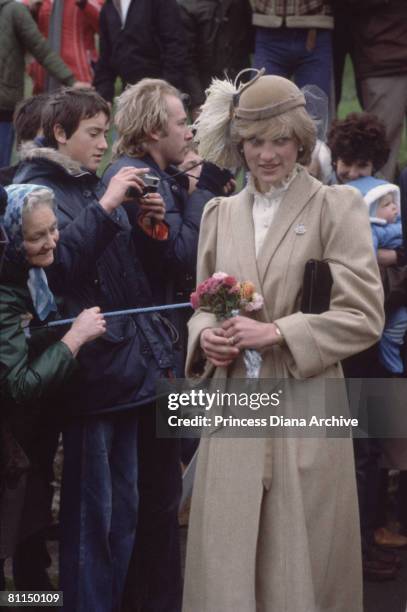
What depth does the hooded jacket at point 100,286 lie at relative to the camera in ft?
15.7

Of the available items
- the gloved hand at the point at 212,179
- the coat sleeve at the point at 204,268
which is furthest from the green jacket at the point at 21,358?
the gloved hand at the point at 212,179

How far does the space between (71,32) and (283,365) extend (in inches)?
204

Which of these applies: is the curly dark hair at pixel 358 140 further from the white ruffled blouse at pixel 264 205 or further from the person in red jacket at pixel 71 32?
the person in red jacket at pixel 71 32

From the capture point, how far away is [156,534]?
5289mm

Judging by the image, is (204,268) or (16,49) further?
(16,49)

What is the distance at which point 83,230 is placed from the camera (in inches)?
188

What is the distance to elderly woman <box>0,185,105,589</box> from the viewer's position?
176 inches

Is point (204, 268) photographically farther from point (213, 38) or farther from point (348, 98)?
point (348, 98)

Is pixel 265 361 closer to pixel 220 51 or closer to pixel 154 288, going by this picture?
pixel 154 288

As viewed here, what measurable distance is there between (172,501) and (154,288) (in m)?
0.85

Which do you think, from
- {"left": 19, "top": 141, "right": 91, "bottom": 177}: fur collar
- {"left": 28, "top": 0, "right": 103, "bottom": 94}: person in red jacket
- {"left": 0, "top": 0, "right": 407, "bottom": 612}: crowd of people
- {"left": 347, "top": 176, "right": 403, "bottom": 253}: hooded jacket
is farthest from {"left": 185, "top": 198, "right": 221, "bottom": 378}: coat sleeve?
{"left": 28, "top": 0, "right": 103, "bottom": 94}: person in red jacket

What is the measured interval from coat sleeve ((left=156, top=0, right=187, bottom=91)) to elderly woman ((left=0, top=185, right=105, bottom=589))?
3715 millimetres

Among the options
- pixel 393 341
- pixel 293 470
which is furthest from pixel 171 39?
pixel 293 470

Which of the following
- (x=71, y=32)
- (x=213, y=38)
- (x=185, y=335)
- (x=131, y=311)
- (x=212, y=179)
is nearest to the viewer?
(x=131, y=311)
